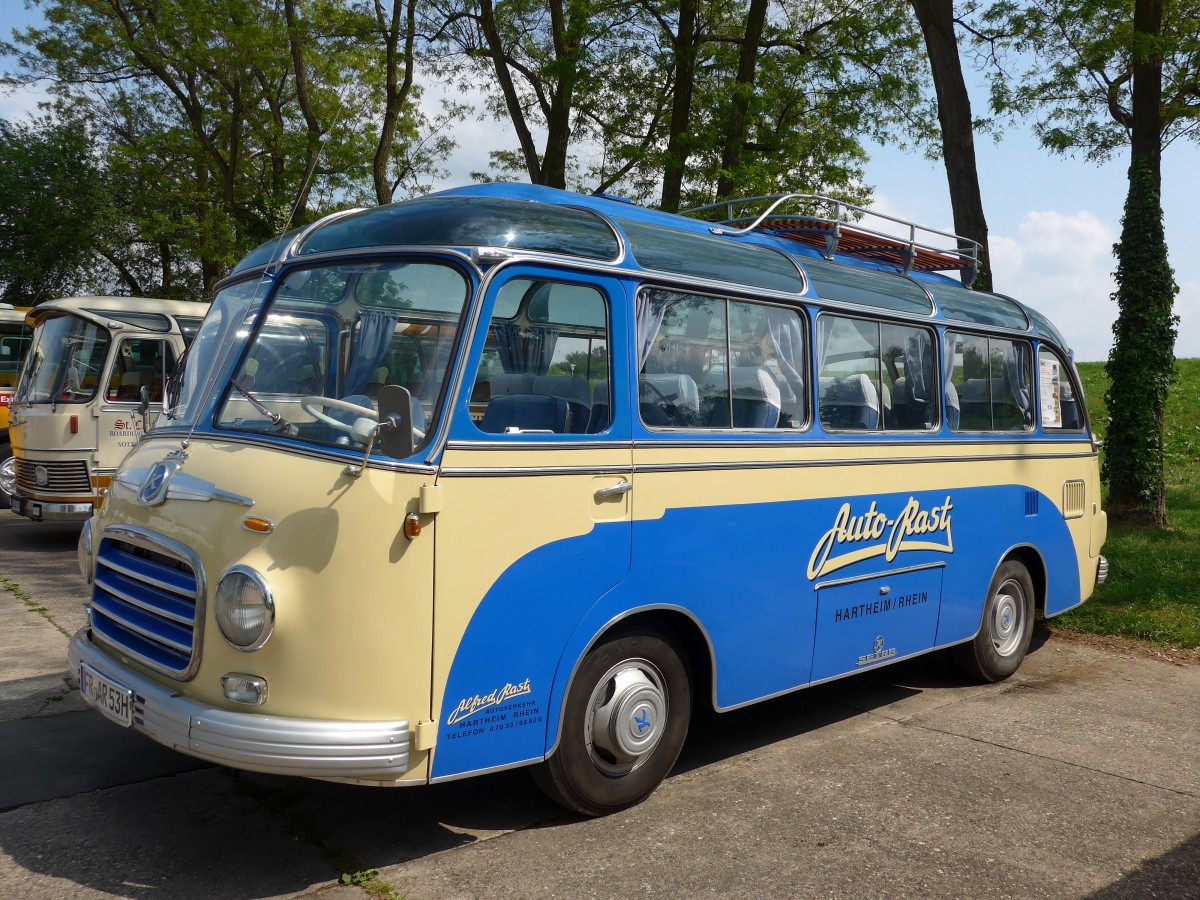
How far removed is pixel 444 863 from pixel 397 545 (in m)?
1.33

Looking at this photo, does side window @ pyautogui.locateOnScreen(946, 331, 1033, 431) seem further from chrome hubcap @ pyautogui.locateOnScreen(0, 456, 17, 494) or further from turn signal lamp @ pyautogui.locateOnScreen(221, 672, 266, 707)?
chrome hubcap @ pyautogui.locateOnScreen(0, 456, 17, 494)

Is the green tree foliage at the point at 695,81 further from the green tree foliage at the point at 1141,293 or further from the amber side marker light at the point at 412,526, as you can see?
the amber side marker light at the point at 412,526

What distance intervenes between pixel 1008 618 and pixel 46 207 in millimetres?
31074

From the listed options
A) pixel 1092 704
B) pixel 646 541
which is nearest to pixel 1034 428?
pixel 1092 704

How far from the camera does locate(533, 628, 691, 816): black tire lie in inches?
174

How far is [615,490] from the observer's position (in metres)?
4.54

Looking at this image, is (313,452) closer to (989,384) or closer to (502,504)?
(502,504)

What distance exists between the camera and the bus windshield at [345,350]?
13.4 ft

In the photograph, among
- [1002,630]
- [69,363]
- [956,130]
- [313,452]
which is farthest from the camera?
[69,363]

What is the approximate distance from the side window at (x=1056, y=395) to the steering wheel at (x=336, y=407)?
215 inches

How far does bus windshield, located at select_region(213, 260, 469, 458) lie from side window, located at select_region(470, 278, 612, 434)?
0.20 metres

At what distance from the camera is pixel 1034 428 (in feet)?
24.8

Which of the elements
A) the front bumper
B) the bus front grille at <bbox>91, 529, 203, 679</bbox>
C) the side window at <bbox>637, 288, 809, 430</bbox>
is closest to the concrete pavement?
the bus front grille at <bbox>91, 529, 203, 679</bbox>

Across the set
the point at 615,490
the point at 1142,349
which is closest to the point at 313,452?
the point at 615,490
